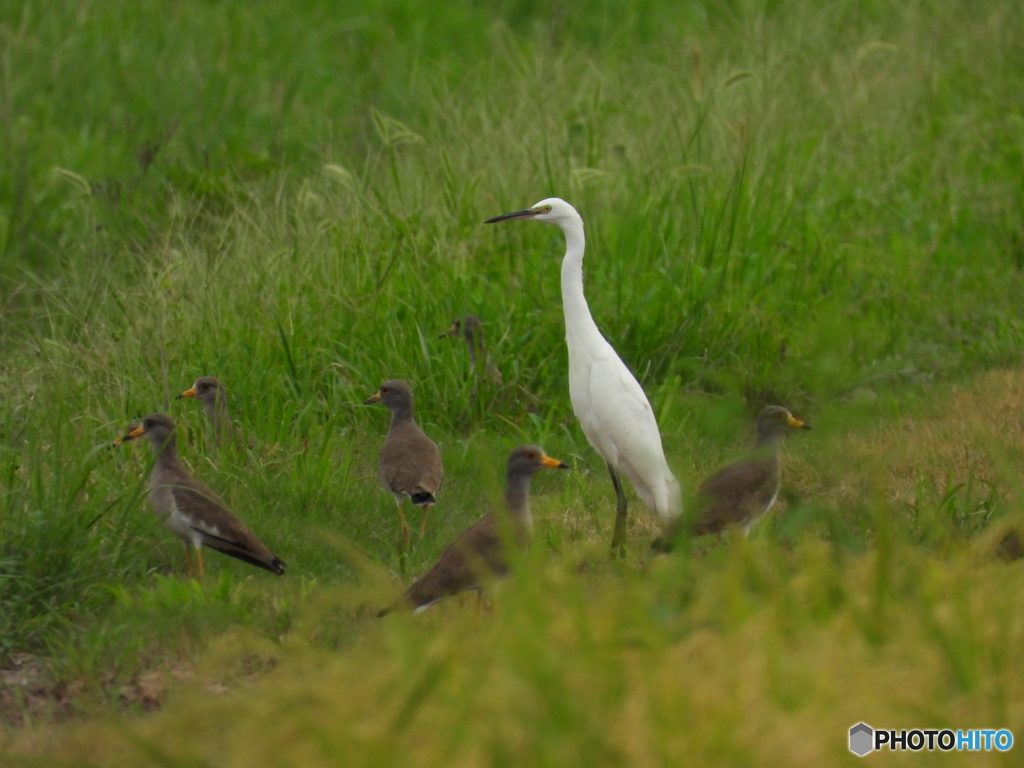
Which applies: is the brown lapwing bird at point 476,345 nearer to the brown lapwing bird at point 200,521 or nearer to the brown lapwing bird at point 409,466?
the brown lapwing bird at point 409,466

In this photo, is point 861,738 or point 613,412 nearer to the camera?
point 861,738

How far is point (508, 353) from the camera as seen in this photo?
7227 mm

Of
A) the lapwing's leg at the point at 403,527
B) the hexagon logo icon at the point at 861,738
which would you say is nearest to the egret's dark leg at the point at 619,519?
the lapwing's leg at the point at 403,527

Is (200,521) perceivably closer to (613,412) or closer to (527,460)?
(527,460)

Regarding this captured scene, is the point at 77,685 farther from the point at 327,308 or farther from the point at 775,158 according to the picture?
the point at 775,158

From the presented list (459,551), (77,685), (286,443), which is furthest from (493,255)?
(77,685)

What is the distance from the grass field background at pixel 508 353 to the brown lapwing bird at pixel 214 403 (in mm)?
128

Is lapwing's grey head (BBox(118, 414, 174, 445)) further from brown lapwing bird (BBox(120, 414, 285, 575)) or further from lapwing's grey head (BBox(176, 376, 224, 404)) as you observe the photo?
lapwing's grey head (BBox(176, 376, 224, 404))

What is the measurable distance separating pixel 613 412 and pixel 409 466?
35.6 inches

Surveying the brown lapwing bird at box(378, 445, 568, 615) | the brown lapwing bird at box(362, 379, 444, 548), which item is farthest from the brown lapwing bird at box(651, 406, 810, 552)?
the brown lapwing bird at box(362, 379, 444, 548)

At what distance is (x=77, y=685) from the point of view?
178 inches

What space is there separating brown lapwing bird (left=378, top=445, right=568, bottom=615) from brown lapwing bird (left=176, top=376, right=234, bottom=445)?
1.61 meters

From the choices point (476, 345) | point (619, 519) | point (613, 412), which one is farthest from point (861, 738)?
point (476, 345)

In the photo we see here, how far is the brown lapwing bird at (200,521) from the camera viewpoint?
5270 mm
